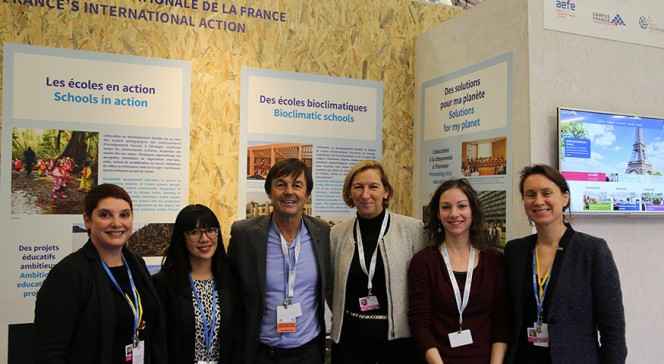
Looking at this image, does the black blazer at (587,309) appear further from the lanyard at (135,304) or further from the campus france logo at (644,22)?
the campus france logo at (644,22)

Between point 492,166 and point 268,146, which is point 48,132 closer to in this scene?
point 268,146

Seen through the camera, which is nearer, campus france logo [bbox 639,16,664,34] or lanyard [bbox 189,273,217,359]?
lanyard [bbox 189,273,217,359]

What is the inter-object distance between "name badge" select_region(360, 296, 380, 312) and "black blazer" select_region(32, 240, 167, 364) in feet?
3.67

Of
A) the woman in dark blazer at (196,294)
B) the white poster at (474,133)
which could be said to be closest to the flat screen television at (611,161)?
the white poster at (474,133)

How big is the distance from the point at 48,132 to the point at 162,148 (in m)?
0.74

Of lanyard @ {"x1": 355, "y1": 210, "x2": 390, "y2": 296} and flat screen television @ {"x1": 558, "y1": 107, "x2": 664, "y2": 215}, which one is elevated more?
flat screen television @ {"x1": 558, "y1": 107, "x2": 664, "y2": 215}

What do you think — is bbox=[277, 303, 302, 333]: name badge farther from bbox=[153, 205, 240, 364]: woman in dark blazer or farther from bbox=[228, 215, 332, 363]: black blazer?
bbox=[153, 205, 240, 364]: woman in dark blazer

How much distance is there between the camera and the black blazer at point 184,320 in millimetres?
2195

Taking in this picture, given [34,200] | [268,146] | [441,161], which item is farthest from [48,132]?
[441,161]

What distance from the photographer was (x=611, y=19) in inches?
140

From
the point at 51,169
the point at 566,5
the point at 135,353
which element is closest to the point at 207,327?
the point at 135,353

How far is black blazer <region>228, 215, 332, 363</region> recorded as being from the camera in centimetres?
239

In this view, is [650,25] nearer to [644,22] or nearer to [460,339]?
[644,22]

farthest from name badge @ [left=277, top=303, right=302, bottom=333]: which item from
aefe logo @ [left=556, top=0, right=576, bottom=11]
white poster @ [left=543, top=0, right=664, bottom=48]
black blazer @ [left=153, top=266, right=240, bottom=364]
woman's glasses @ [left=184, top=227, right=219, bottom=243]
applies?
aefe logo @ [left=556, top=0, right=576, bottom=11]
